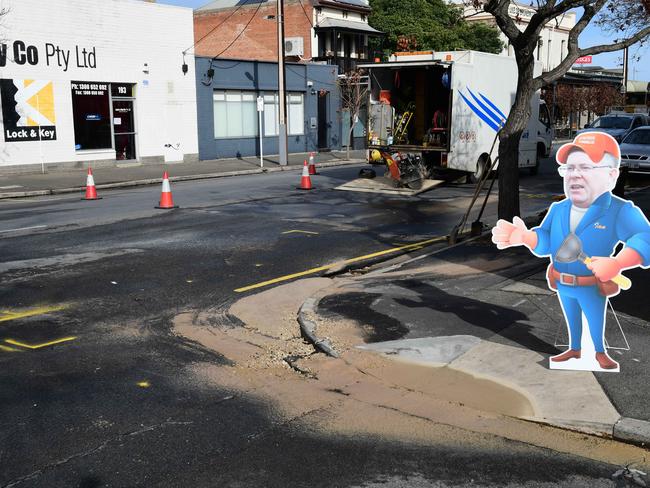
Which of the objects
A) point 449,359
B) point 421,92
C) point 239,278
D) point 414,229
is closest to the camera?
point 449,359

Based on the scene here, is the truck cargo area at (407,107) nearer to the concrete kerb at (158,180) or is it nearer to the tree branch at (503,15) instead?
the concrete kerb at (158,180)

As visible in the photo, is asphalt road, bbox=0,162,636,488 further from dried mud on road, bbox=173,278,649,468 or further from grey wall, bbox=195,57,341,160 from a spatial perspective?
grey wall, bbox=195,57,341,160

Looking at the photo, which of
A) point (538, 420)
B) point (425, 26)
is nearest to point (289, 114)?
point (425, 26)

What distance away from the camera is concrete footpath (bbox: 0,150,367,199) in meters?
21.9

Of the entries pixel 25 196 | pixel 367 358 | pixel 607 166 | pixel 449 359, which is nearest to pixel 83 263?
pixel 367 358

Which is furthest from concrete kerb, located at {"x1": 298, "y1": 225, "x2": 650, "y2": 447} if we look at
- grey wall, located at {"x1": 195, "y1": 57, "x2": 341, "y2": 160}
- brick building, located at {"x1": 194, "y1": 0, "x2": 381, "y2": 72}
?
brick building, located at {"x1": 194, "y1": 0, "x2": 381, "y2": 72}

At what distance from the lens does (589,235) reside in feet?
20.1

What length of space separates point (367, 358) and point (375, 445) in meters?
1.87

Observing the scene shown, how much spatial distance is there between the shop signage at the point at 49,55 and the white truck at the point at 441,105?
1208cm

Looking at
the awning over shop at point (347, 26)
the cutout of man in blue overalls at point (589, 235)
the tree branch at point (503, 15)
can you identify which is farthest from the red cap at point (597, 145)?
the awning over shop at point (347, 26)

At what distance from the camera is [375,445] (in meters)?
5.15

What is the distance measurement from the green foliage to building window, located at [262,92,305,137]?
1389 centimetres

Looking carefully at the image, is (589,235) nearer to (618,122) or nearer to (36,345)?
(36,345)

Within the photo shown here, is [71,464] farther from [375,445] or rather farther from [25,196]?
[25,196]
